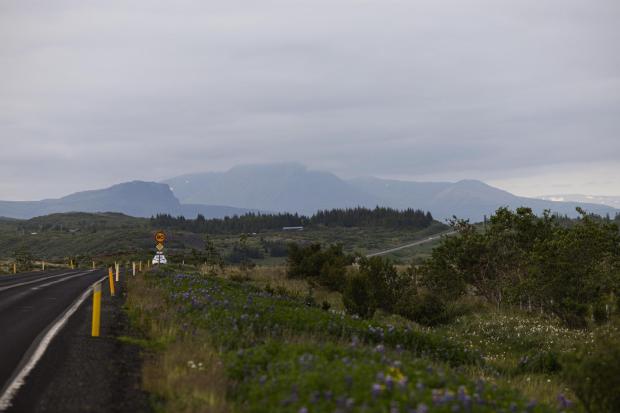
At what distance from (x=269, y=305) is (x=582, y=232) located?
44.1 ft

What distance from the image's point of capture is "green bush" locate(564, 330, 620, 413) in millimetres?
7809

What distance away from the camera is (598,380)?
792 cm

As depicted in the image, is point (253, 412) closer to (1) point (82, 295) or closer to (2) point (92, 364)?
(2) point (92, 364)

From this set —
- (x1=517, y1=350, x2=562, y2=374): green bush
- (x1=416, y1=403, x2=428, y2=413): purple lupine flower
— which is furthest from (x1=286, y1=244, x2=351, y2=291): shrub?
(x1=416, y1=403, x2=428, y2=413): purple lupine flower

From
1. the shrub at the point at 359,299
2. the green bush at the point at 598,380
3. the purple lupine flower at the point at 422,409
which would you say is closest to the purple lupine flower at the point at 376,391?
the purple lupine flower at the point at 422,409

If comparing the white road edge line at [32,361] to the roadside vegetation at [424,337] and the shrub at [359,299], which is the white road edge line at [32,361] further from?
the shrub at [359,299]

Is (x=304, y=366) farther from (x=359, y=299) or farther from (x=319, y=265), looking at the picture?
(x=319, y=265)

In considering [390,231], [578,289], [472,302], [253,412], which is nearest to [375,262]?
[472,302]

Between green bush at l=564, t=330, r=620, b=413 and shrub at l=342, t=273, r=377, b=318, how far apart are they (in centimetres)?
1361

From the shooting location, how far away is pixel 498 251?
27.6m

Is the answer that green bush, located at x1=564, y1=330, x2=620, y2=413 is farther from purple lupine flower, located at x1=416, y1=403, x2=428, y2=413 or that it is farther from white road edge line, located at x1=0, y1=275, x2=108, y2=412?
white road edge line, located at x1=0, y1=275, x2=108, y2=412

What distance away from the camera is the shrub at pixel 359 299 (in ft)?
71.7

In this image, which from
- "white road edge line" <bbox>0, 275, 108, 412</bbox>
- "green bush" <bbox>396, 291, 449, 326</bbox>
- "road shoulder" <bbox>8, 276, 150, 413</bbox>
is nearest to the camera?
"road shoulder" <bbox>8, 276, 150, 413</bbox>

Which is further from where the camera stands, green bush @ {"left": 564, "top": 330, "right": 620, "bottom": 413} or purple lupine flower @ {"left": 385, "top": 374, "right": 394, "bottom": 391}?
green bush @ {"left": 564, "top": 330, "right": 620, "bottom": 413}
